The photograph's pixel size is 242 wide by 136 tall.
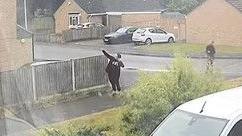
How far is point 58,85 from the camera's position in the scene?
28.7 ft

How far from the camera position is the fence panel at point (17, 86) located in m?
7.96

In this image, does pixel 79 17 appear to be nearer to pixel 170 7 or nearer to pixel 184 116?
pixel 170 7

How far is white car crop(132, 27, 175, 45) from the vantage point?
27.6 ft

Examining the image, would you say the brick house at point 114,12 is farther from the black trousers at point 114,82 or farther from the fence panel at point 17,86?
the fence panel at point 17,86

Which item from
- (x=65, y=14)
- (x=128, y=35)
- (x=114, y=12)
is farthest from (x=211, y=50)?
(x=65, y=14)

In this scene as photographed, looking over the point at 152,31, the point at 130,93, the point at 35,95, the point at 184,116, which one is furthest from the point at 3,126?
the point at 184,116

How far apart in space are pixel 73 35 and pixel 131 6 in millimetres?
943

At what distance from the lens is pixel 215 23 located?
8945 mm

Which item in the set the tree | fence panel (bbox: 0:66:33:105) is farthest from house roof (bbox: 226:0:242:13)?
fence panel (bbox: 0:66:33:105)

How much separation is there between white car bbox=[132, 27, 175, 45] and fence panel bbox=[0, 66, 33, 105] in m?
1.68

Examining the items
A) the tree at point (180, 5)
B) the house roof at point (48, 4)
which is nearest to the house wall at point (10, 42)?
the house roof at point (48, 4)

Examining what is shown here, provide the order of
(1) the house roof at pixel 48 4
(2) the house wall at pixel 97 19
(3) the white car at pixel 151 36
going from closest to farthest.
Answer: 1. (1) the house roof at pixel 48 4
2. (2) the house wall at pixel 97 19
3. (3) the white car at pixel 151 36

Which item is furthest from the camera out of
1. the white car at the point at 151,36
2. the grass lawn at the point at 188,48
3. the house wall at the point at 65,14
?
the white car at the point at 151,36

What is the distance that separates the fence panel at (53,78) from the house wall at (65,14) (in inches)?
39.4
